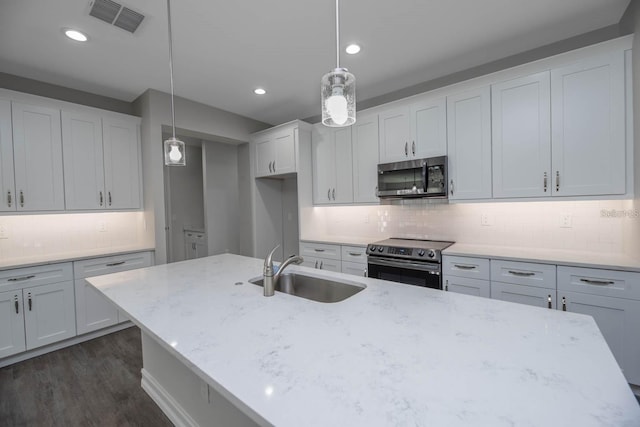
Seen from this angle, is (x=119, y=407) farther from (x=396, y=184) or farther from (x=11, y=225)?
(x=396, y=184)

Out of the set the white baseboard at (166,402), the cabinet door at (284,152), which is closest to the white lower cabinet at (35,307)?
the white baseboard at (166,402)

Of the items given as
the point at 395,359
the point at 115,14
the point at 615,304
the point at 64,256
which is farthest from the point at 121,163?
the point at 615,304

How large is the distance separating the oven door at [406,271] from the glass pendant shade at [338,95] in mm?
1867

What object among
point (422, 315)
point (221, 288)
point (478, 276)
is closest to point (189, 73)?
point (221, 288)

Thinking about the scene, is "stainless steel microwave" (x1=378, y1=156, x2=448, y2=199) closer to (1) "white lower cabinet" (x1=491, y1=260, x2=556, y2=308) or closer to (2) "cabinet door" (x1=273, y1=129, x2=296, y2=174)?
(1) "white lower cabinet" (x1=491, y1=260, x2=556, y2=308)

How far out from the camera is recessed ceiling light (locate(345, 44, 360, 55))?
2.40 m

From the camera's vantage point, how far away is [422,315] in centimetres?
120

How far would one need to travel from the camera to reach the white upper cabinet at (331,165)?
3580mm

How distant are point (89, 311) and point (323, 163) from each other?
10.3 feet

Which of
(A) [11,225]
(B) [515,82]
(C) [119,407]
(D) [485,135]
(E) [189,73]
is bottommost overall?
(C) [119,407]

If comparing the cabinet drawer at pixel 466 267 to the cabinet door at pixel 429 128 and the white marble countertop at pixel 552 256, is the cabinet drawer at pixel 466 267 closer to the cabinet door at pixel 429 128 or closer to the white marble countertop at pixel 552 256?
the white marble countertop at pixel 552 256

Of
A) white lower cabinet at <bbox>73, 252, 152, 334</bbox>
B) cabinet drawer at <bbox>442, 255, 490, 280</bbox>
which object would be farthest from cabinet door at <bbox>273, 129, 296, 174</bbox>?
cabinet drawer at <bbox>442, 255, 490, 280</bbox>

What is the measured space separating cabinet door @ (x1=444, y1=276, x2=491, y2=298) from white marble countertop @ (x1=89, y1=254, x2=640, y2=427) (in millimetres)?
1254

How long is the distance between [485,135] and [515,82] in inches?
19.2
